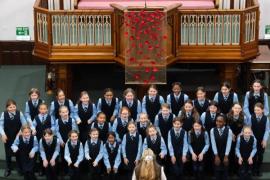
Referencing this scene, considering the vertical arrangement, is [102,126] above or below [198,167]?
above

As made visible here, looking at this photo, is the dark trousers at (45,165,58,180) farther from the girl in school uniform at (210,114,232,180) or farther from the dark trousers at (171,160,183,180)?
the girl in school uniform at (210,114,232,180)

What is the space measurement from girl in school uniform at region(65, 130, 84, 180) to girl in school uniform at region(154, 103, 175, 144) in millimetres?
1158

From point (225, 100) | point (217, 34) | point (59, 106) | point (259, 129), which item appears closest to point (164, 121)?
point (225, 100)

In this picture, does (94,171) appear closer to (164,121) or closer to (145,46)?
(164,121)

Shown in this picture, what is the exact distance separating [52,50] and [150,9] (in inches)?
69.1

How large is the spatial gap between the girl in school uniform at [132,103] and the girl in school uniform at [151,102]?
Answer: 0.09 m

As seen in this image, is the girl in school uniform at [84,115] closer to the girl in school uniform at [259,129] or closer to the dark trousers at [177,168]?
the dark trousers at [177,168]

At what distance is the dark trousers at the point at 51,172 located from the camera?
10.5 metres

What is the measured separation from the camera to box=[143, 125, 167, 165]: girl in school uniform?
33.7ft

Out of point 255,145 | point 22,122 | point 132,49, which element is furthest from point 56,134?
point 255,145

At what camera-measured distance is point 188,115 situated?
35.2 feet

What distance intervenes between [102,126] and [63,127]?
553 mm

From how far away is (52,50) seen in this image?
12195mm

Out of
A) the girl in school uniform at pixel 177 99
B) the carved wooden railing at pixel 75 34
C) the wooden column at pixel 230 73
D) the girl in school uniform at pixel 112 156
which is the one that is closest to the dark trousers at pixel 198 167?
the girl in school uniform at pixel 112 156
